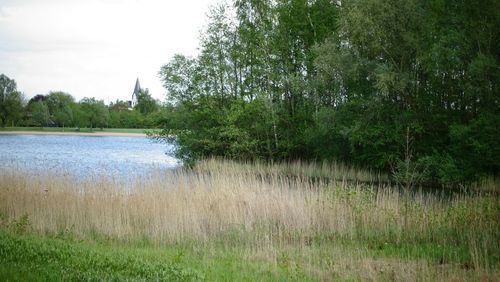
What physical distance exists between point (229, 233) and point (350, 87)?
1799cm

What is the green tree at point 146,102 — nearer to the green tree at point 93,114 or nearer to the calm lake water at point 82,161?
the green tree at point 93,114

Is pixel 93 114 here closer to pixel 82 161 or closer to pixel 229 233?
pixel 82 161

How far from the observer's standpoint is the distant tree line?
5888cm

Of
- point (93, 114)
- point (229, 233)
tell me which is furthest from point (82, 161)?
point (93, 114)

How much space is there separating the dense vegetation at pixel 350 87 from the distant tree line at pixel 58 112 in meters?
35.1

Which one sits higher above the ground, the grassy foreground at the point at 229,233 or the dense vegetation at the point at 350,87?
the dense vegetation at the point at 350,87

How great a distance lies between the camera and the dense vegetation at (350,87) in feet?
66.4

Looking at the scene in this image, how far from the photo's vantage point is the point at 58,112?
292 ft

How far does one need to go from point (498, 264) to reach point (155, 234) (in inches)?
256

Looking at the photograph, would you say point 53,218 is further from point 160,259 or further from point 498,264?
point 498,264

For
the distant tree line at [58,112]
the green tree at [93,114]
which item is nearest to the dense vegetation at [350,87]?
the distant tree line at [58,112]

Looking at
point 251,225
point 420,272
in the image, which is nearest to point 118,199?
point 251,225

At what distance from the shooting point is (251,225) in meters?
10.5

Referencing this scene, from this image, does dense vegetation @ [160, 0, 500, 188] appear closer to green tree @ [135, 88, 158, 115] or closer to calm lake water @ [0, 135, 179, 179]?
calm lake water @ [0, 135, 179, 179]
